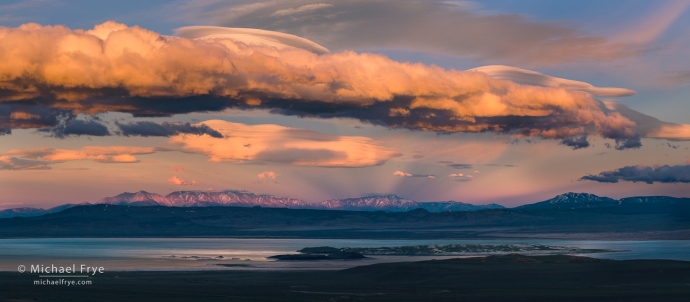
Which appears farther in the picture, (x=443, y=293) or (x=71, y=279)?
(x=71, y=279)

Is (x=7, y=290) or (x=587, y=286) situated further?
(x=587, y=286)

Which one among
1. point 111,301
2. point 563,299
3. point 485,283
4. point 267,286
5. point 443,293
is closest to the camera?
point 111,301

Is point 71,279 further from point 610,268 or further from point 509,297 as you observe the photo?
point 610,268

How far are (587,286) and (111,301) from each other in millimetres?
47733

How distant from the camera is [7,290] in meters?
71.2

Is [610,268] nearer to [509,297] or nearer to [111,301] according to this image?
[509,297]

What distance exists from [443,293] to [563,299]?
37.5 feet

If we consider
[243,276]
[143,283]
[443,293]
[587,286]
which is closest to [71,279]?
[143,283]

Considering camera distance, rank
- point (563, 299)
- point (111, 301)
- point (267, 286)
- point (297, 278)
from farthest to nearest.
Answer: point (297, 278)
point (267, 286)
point (563, 299)
point (111, 301)

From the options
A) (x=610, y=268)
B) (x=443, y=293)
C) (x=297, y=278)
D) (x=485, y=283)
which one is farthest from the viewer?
(x=610, y=268)

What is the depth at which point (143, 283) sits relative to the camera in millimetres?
83062

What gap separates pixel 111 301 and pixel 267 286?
20.3 meters

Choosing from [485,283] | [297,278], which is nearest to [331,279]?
[297,278]

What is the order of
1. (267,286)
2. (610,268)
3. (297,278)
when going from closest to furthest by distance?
1. (267,286)
2. (297,278)
3. (610,268)
